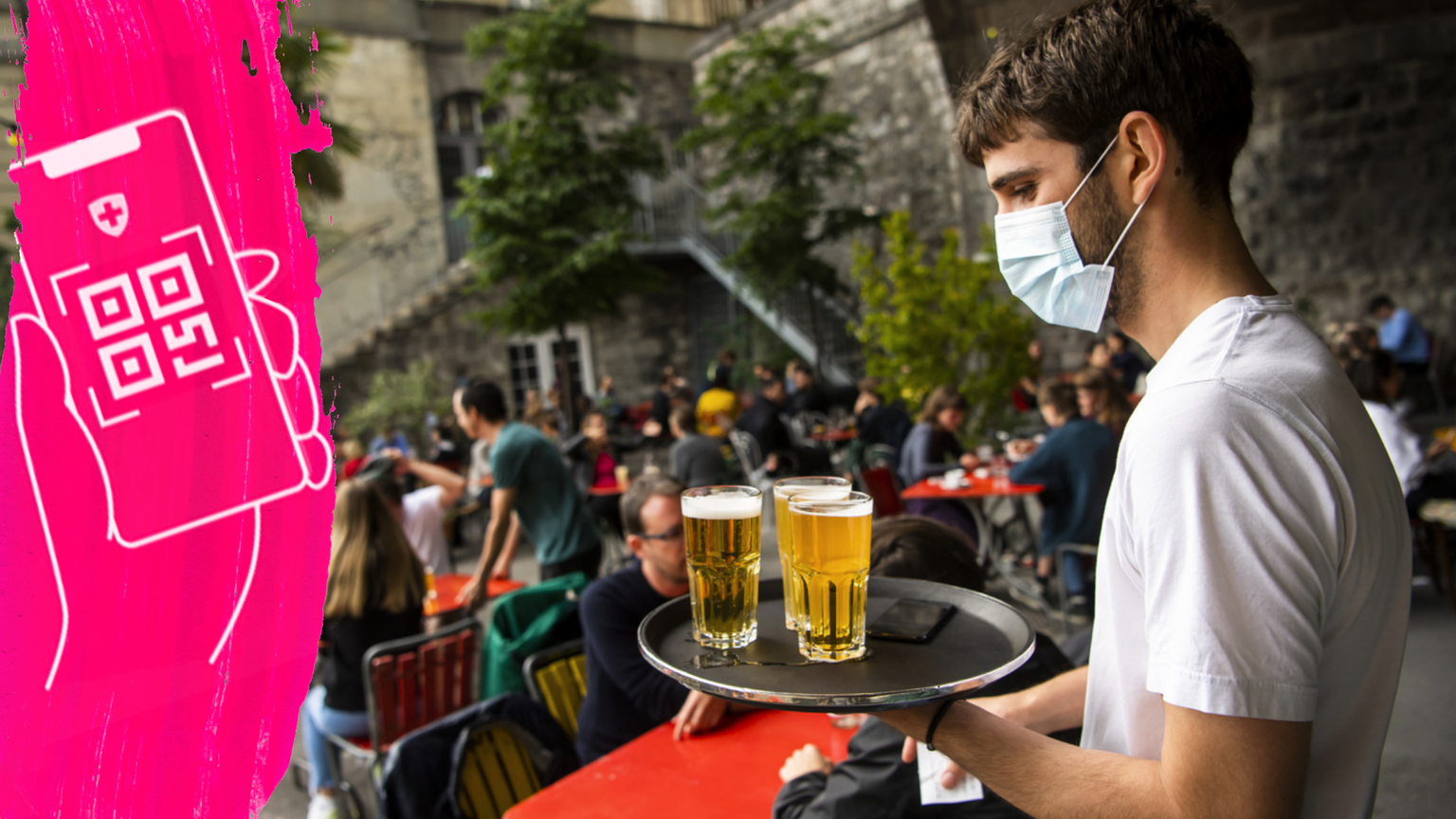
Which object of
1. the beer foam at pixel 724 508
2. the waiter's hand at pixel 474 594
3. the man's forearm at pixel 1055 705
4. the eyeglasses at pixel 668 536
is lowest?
the waiter's hand at pixel 474 594

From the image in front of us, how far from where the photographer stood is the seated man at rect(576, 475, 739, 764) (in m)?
2.44

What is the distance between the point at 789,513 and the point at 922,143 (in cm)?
1364

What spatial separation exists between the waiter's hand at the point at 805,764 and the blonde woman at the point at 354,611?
6.85 ft

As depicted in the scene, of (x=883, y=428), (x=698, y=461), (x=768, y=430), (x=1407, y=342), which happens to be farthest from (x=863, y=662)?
(x=1407, y=342)

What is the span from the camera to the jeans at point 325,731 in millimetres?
3217

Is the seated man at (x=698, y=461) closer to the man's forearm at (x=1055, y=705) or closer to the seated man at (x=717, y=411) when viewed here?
the seated man at (x=717, y=411)

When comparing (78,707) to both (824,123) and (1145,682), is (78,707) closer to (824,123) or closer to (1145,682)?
(1145,682)

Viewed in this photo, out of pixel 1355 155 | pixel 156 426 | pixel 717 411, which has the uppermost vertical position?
pixel 1355 155

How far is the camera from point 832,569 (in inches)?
42.8

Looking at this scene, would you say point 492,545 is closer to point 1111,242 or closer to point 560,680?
point 560,680

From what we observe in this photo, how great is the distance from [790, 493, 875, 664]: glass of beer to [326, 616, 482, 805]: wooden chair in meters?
2.28

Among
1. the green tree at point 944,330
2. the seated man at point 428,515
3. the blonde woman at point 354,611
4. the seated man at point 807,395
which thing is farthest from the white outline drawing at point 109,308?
the seated man at point 807,395

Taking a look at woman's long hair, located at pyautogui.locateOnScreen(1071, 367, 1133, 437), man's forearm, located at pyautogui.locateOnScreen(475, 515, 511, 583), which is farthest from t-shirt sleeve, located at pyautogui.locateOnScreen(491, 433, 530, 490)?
woman's long hair, located at pyautogui.locateOnScreen(1071, 367, 1133, 437)

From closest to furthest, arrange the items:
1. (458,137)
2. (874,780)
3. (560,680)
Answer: (874,780) → (560,680) → (458,137)
